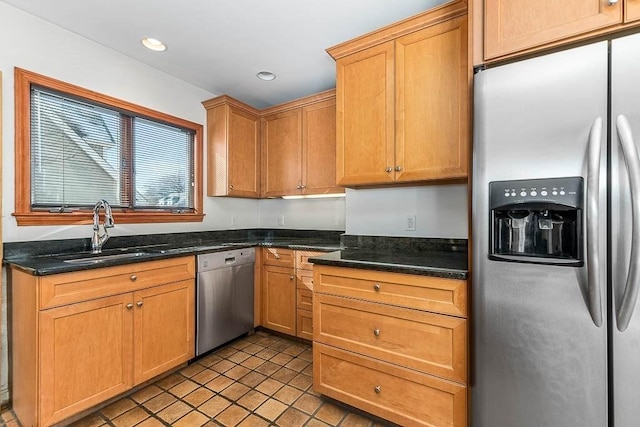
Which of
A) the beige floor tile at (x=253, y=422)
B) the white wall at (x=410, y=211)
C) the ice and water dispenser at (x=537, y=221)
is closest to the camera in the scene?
the ice and water dispenser at (x=537, y=221)

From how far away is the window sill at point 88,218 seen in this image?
6.35ft

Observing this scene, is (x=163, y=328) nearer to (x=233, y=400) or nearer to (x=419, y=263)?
(x=233, y=400)

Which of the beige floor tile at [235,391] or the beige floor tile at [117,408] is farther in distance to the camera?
the beige floor tile at [235,391]

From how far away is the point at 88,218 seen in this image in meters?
2.23

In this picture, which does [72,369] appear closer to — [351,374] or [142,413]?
[142,413]

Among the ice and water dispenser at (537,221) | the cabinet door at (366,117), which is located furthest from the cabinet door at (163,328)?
the ice and water dispenser at (537,221)

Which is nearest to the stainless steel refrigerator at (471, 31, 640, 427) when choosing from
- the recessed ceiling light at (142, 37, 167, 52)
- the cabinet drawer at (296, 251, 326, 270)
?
the cabinet drawer at (296, 251, 326, 270)

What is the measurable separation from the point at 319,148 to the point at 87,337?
2.36 meters

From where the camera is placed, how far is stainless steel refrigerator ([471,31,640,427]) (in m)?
1.05

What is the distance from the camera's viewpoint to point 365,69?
2.06 m

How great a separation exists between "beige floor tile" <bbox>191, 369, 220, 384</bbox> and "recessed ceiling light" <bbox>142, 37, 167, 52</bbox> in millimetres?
2623

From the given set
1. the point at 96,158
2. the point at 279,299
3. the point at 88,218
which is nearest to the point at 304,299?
the point at 279,299

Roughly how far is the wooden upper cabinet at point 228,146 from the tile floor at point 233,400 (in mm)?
1693

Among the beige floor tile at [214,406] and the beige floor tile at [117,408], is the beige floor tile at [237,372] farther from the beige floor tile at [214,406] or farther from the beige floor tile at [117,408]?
the beige floor tile at [117,408]
